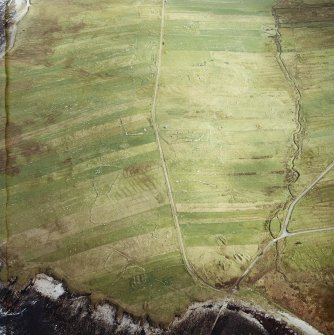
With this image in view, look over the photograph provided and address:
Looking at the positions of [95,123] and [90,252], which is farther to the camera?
[95,123]

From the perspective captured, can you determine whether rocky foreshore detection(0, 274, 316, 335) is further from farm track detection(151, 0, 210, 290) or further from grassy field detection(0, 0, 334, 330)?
farm track detection(151, 0, 210, 290)

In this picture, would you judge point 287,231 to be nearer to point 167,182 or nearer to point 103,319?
point 167,182

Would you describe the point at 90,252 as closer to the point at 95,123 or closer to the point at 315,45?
the point at 95,123

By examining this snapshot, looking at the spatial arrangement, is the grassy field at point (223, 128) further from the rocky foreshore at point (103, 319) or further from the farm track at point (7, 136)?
the farm track at point (7, 136)

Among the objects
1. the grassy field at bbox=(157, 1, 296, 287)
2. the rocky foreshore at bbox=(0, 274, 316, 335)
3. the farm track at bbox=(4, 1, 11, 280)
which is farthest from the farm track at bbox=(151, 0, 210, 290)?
the farm track at bbox=(4, 1, 11, 280)

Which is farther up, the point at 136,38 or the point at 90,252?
the point at 136,38

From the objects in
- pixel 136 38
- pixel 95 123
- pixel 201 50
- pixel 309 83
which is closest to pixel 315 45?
pixel 309 83

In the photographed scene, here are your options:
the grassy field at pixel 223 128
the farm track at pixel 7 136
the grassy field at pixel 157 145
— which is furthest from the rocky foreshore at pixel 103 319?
the farm track at pixel 7 136
